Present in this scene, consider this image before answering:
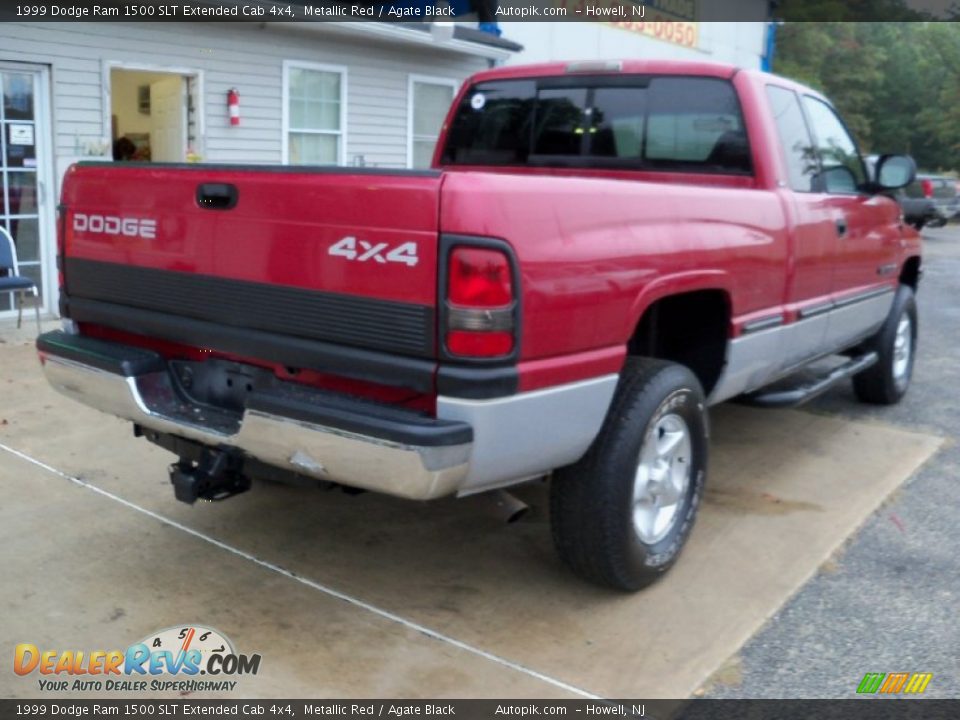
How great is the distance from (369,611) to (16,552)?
1.50 metres

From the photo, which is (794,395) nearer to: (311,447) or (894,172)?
(894,172)

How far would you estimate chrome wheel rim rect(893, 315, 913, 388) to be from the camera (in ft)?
21.8

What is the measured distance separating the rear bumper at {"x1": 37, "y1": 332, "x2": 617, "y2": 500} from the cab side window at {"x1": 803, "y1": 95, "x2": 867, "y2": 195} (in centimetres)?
252

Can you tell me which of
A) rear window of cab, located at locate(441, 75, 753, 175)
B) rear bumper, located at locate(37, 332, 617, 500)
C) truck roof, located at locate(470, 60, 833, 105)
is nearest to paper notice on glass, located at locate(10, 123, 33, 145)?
rear window of cab, located at locate(441, 75, 753, 175)

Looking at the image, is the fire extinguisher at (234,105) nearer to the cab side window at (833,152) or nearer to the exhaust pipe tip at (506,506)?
the cab side window at (833,152)

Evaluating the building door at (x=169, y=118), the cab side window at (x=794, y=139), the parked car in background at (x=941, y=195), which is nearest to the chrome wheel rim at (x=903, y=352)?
the cab side window at (x=794, y=139)

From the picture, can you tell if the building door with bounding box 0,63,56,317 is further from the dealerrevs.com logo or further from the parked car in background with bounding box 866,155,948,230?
the parked car in background with bounding box 866,155,948,230

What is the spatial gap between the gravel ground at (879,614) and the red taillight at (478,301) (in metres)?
1.33

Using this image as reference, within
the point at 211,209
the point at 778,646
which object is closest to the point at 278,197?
the point at 211,209

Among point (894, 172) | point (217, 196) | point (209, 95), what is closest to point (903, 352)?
point (894, 172)

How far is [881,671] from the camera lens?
3.24 m

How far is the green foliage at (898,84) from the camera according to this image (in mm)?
37688

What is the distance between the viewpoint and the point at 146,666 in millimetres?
3160

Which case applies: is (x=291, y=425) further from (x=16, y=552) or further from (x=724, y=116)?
(x=724, y=116)
